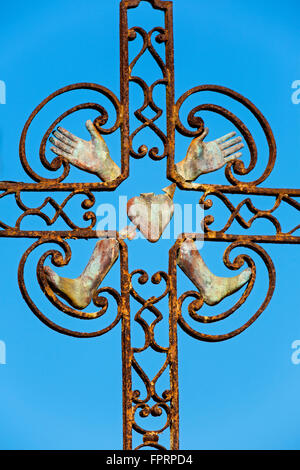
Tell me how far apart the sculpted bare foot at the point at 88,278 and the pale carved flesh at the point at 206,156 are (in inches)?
16.1

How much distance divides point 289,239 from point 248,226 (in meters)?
0.17

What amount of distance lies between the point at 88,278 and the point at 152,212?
0.35 m

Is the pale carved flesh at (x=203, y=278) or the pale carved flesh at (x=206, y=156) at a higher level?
the pale carved flesh at (x=206, y=156)

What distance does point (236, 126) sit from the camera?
5.32 m

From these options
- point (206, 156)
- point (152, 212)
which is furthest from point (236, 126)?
point (152, 212)

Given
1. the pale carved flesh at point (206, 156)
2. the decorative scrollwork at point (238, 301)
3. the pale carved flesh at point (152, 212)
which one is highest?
the pale carved flesh at point (206, 156)

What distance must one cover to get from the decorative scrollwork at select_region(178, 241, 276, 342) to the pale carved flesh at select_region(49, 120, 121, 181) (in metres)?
0.53

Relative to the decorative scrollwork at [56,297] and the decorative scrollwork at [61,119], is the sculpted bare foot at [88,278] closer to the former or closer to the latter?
the decorative scrollwork at [56,297]

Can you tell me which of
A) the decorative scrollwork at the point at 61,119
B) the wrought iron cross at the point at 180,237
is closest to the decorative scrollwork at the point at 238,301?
the wrought iron cross at the point at 180,237

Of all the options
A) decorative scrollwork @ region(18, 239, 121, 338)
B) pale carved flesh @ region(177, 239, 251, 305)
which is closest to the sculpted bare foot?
decorative scrollwork @ region(18, 239, 121, 338)

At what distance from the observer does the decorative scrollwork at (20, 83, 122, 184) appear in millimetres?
5096

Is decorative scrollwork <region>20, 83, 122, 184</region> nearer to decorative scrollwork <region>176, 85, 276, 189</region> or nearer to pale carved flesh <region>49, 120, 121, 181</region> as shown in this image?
pale carved flesh <region>49, 120, 121, 181</region>

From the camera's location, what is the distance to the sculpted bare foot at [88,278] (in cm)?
A: 501
